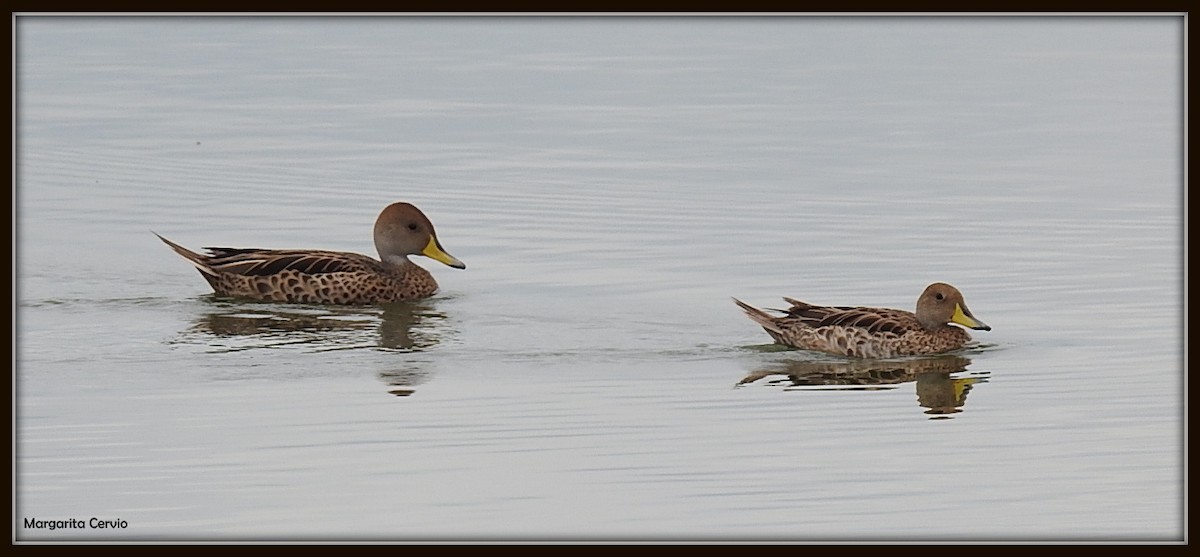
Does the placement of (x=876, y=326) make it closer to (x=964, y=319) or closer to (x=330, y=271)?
(x=964, y=319)

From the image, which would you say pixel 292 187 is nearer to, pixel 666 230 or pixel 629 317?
pixel 666 230

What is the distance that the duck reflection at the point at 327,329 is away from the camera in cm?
1470

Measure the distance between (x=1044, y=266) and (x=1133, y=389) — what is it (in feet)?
9.24

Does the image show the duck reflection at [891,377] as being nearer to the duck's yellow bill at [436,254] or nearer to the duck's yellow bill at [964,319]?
the duck's yellow bill at [964,319]

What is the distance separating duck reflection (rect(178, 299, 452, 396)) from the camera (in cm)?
1470

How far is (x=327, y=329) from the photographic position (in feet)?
50.4

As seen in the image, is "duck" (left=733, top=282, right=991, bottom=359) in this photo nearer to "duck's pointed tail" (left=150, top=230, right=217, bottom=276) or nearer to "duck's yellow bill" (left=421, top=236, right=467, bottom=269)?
"duck's yellow bill" (left=421, top=236, right=467, bottom=269)

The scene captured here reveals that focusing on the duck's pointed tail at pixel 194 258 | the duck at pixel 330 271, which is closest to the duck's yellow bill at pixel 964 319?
the duck at pixel 330 271

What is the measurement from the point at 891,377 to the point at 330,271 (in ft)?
12.4

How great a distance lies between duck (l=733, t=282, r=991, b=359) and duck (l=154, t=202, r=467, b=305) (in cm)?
248

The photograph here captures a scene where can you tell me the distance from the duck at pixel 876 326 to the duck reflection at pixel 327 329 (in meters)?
1.91

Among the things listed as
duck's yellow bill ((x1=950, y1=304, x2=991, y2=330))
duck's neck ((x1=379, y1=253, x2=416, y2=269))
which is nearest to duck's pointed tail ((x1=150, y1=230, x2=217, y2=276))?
duck's neck ((x1=379, y1=253, x2=416, y2=269))

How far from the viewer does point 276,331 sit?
50.1ft

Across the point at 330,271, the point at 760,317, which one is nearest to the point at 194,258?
the point at 330,271
